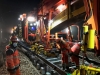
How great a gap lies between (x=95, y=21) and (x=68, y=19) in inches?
61.6

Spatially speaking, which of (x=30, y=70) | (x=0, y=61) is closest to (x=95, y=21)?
(x=30, y=70)

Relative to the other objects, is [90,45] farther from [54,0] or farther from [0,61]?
[0,61]

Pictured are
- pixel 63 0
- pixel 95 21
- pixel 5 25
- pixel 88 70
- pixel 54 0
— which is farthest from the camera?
pixel 5 25

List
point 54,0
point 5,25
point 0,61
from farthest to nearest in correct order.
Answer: point 5,25, point 0,61, point 54,0

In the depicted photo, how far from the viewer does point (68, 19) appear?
4.62 metres

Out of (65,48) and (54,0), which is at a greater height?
(54,0)

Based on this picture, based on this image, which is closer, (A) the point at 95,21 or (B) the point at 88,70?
(B) the point at 88,70

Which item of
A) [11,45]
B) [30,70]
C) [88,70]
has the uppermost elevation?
[11,45]

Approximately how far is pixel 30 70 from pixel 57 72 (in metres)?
1.66

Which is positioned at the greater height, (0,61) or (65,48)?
(65,48)

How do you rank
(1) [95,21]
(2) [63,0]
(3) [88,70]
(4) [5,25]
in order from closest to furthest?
(3) [88,70] → (1) [95,21] → (2) [63,0] → (4) [5,25]

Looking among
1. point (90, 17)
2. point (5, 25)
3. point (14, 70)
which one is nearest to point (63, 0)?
point (90, 17)

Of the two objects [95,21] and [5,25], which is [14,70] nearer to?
[95,21]

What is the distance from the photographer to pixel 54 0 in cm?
632
